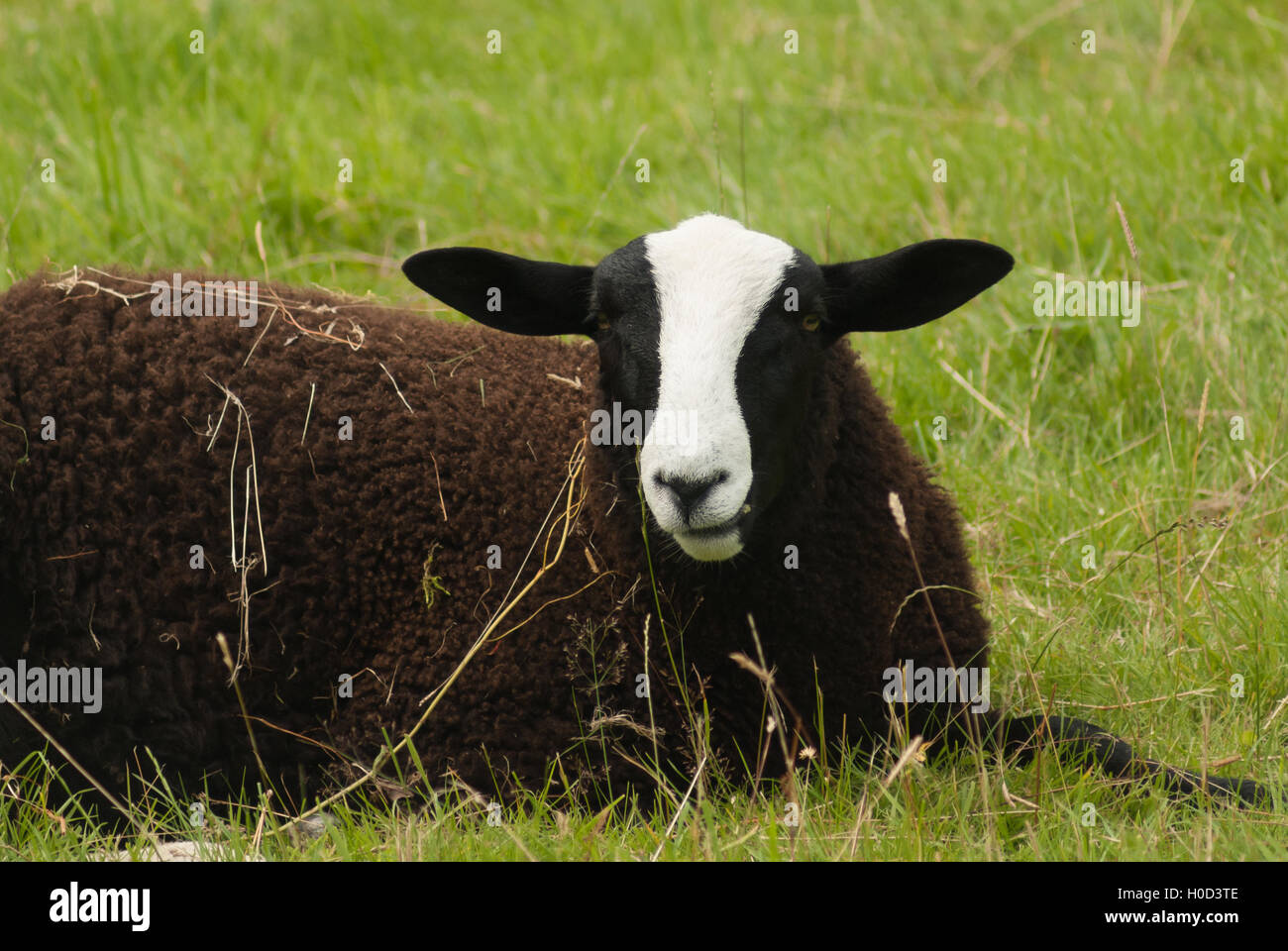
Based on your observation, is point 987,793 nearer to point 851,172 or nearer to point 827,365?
point 827,365

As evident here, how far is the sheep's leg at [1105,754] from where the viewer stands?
12.6ft

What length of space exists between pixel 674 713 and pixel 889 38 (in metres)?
5.49

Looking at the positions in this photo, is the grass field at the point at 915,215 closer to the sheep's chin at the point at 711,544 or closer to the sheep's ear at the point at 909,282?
the sheep's chin at the point at 711,544

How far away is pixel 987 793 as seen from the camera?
3562 millimetres

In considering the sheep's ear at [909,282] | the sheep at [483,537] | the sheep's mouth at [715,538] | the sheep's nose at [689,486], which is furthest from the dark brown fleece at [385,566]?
the sheep's nose at [689,486]

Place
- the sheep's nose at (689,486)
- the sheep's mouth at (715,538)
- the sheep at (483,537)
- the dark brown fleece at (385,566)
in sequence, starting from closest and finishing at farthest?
1. the sheep's nose at (689,486)
2. the sheep's mouth at (715,538)
3. the sheep at (483,537)
4. the dark brown fleece at (385,566)

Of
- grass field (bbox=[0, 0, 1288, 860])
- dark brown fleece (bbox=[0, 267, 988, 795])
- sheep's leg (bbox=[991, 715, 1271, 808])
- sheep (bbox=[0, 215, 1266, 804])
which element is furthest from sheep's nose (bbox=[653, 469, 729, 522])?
sheep's leg (bbox=[991, 715, 1271, 808])

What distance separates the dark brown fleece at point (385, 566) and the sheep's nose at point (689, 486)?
0.53 metres

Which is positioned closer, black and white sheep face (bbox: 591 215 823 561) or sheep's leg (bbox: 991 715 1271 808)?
black and white sheep face (bbox: 591 215 823 561)

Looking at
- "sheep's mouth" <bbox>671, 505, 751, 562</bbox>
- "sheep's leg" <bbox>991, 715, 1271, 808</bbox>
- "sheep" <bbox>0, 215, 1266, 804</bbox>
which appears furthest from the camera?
"sheep" <bbox>0, 215, 1266, 804</bbox>

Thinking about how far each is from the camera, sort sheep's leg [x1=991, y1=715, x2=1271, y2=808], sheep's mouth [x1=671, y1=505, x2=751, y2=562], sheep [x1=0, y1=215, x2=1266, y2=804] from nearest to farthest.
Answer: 1. sheep's mouth [x1=671, y1=505, x2=751, y2=562]
2. sheep's leg [x1=991, y1=715, x2=1271, y2=808]
3. sheep [x1=0, y1=215, x2=1266, y2=804]

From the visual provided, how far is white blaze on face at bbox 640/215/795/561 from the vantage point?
11.5 ft

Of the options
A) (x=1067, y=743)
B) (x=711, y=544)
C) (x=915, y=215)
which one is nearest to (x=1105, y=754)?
(x=1067, y=743)

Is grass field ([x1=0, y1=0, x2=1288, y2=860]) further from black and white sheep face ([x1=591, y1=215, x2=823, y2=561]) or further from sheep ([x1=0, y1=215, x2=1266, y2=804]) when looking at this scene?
black and white sheep face ([x1=591, y1=215, x2=823, y2=561])
